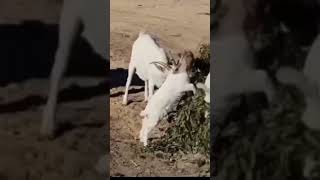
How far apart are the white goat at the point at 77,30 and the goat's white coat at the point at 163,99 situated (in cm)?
42

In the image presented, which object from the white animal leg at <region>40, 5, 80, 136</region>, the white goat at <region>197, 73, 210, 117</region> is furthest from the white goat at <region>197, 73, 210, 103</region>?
the white animal leg at <region>40, 5, 80, 136</region>

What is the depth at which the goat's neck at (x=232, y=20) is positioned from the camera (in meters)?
4.20

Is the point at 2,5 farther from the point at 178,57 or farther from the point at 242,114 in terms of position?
the point at 242,114

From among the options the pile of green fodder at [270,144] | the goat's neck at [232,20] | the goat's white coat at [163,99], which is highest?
the goat's neck at [232,20]

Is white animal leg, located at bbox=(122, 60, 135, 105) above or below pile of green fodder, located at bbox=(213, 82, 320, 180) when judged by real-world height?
above

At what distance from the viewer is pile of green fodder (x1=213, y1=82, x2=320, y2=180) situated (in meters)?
4.20

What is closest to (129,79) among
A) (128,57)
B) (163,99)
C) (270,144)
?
(128,57)

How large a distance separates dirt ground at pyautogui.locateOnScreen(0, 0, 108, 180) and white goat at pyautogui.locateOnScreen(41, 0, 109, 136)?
0.11 meters

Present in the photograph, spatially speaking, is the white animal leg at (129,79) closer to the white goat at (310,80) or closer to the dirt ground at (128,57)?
the dirt ground at (128,57)

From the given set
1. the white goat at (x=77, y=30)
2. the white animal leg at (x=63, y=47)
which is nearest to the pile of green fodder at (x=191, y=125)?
the white goat at (x=77, y=30)

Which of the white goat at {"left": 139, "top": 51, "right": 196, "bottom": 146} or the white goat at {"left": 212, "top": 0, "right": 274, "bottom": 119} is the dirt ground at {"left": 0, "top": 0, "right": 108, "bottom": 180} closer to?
the white goat at {"left": 139, "top": 51, "right": 196, "bottom": 146}

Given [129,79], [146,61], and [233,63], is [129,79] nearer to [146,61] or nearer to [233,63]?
[146,61]

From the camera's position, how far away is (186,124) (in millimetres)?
4371

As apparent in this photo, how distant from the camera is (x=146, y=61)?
4.35 metres
